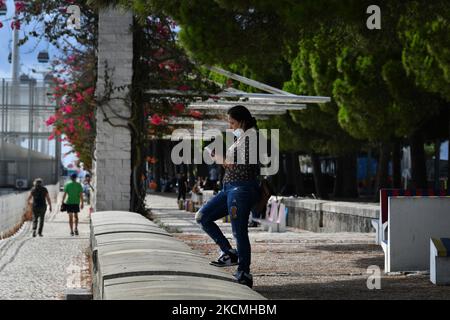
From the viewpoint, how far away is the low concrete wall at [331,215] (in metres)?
21.0

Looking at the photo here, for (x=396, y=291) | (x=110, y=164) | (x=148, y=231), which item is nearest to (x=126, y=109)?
(x=110, y=164)

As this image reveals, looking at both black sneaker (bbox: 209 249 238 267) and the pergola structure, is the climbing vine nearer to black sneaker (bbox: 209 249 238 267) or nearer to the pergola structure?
the pergola structure

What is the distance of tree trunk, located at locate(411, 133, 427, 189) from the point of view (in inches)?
1252

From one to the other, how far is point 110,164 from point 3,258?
2.50 metres

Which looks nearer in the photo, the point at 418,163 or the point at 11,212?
the point at 11,212

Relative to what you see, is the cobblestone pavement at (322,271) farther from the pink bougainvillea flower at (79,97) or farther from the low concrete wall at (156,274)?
the pink bougainvillea flower at (79,97)

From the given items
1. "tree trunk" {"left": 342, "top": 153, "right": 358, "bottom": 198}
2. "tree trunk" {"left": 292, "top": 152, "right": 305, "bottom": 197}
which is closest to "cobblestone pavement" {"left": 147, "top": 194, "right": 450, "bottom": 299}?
"tree trunk" {"left": 342, "top": 153, "right": 358, "bottom": 198}

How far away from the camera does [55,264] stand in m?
13.5

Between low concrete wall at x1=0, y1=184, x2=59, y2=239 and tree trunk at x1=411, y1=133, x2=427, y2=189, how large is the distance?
12.8 m

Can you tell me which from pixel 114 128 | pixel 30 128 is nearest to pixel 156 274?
pixel 114 128

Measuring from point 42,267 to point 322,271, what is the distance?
4174 mm

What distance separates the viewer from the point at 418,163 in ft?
105

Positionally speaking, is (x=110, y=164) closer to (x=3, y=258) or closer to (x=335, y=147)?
(x=3, y=258)

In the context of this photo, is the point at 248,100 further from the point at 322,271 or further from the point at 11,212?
the point at 322,271
